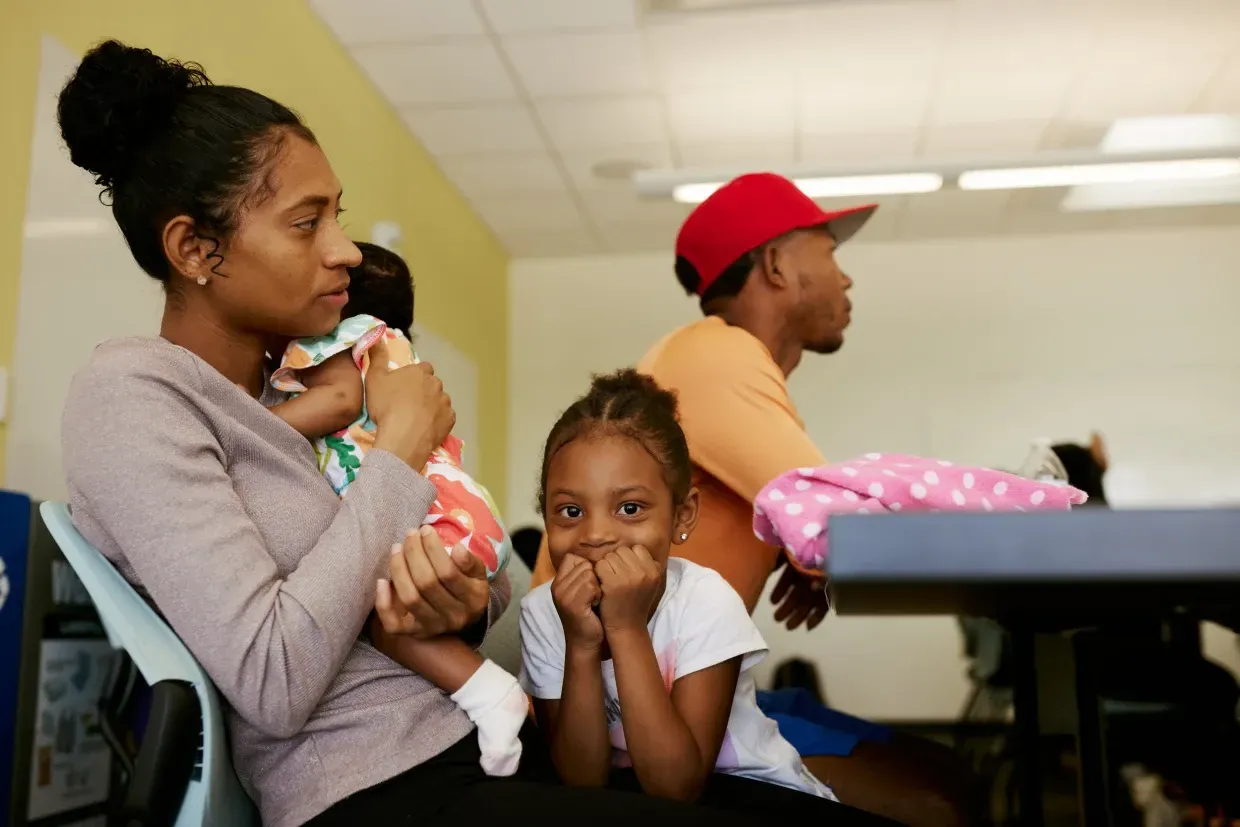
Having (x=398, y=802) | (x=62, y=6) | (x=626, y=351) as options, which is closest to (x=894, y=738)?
(x=398, y=802)

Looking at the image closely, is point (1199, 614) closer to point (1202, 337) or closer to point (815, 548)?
point (815, 548)

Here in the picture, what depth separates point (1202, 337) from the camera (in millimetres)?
5793

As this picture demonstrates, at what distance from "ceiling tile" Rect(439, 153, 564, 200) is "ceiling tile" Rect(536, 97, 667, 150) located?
0.26 m

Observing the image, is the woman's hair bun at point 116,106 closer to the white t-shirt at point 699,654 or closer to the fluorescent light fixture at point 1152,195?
the white t-shirt at point 699,654

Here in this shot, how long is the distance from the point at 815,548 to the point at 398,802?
472 mm

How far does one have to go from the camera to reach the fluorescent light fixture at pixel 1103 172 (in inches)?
149

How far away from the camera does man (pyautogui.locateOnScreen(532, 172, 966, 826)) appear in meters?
1.53

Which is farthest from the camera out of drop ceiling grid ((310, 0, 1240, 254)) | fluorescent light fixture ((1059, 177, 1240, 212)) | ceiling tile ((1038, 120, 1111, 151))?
fluorescent light fixture ((1059, 177, 1240, 212))

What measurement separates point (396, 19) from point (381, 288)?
2.29 meters

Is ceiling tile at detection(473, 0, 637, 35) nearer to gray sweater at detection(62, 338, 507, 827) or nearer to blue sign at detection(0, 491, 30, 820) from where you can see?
blue sign at detection(0, 491, 30, 820)

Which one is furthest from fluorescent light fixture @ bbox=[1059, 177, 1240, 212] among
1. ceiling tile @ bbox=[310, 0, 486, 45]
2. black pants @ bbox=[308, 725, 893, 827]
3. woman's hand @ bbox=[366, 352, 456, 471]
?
black pants @ bbox=[308, 725, 893, 827]

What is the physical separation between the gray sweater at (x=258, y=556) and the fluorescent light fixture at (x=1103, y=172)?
11.0 feet

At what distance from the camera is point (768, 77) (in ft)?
13.2

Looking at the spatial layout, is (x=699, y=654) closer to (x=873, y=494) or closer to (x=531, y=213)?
(x=873, y=494)
